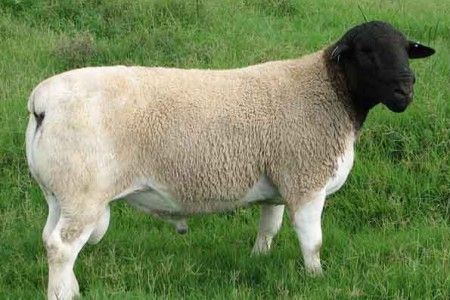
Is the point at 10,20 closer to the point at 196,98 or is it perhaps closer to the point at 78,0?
the point at 78,0

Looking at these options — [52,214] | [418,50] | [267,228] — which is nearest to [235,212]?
[267,228]

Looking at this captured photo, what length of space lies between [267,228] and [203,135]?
3.41 feet

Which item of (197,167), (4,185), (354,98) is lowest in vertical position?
(4,185)

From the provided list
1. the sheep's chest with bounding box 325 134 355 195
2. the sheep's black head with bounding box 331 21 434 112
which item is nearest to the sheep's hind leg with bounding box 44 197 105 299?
the sheep's chest with bounding box 325 134 355 195

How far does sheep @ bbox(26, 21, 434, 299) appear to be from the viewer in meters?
4.63

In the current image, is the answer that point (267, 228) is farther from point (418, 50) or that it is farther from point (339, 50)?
point (418, 50)

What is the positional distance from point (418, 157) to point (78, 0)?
546cm

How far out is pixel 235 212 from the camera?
6.17 m

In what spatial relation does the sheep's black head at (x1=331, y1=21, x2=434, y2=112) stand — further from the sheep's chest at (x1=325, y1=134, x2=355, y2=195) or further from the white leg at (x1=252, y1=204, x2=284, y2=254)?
the white leg at (x1=252, y1=204, x2=284, y2=254)

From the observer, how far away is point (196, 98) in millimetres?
4914

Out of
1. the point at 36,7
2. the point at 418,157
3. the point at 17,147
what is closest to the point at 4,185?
the point at 17,147

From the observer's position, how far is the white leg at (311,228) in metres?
4.98

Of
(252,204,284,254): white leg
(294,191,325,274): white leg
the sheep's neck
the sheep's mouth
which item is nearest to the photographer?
the sheep's mouth

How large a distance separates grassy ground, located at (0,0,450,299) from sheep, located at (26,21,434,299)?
0.35 m
